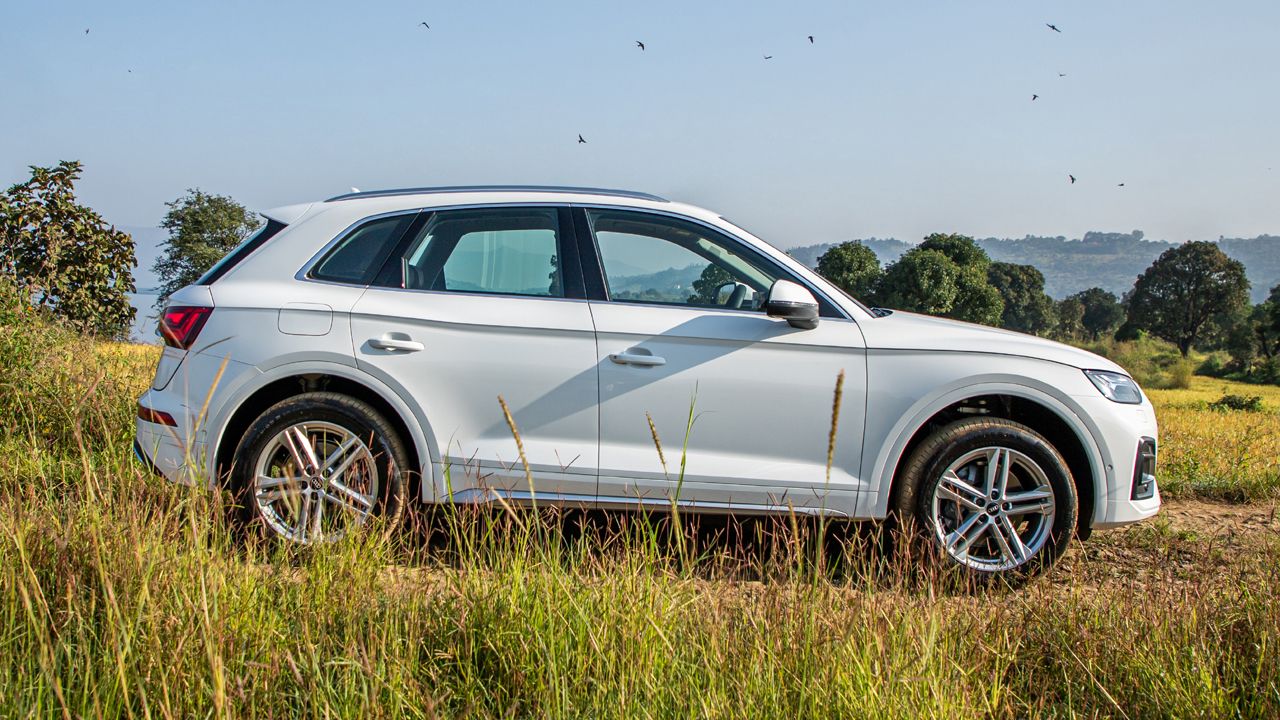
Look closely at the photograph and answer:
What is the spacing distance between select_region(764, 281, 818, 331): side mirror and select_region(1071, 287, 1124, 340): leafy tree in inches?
5421

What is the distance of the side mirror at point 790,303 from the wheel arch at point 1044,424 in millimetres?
672

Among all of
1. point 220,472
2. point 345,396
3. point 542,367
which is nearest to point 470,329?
point 542,367

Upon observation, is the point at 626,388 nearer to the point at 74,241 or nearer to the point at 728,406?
the point at 728,406

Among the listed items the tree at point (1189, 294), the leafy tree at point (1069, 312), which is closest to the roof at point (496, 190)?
the tree at point (1189, 294)

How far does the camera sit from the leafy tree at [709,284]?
4.29 meters

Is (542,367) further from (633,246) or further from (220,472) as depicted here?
(220,472)

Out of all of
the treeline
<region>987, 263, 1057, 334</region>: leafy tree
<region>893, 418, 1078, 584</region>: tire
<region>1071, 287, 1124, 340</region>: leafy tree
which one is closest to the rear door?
<region>893, 418, 1078, 584</region>: tire

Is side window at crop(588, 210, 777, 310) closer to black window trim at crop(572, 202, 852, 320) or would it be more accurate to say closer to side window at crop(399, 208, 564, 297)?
black window trim at crop(572, 202, 852, 320)

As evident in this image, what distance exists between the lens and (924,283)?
102m

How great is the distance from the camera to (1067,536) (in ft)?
13.5

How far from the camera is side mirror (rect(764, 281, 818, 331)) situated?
12.9 ft

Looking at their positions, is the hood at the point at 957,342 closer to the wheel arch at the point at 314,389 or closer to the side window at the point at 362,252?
the wheel arch at the point at 314,389

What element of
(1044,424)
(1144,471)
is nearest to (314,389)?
(1044,424)

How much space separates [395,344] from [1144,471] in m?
3.50
